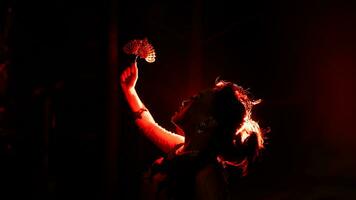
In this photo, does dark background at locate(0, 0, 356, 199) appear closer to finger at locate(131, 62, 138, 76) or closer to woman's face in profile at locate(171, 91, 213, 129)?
finger at locate(131, 62, 138, 76)

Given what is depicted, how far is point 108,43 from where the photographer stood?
10.7 feet

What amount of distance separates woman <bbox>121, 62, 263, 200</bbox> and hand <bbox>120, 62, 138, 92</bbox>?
446 mm

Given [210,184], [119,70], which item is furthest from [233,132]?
[119,70]

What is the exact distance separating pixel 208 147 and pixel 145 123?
0.59 meters

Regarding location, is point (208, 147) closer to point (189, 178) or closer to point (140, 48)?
point (189, 178)

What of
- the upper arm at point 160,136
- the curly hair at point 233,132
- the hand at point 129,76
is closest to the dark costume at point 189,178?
the curly hair at point 233,132

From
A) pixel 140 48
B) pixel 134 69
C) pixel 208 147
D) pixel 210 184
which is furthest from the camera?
pixel 134 69

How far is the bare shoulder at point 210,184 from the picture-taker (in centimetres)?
206

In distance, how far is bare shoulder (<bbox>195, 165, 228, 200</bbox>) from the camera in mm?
2062

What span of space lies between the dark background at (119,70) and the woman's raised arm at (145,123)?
23.9 inches

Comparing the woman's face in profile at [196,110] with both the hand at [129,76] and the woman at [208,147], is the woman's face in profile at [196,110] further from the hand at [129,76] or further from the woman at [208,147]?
the hand at [129,76]

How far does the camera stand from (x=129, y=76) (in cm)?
264

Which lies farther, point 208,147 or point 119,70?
point 119,70

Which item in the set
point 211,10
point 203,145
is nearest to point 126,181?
point 203,145
